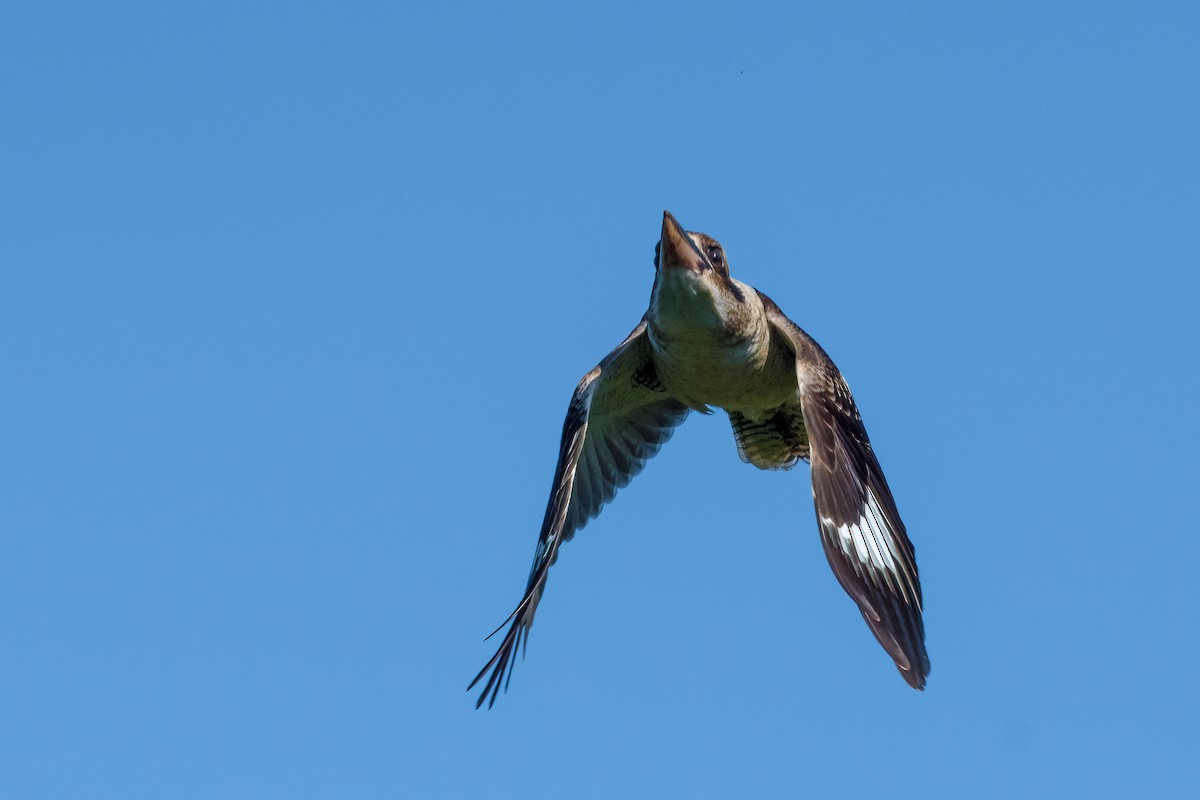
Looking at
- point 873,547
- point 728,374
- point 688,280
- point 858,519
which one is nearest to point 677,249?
point 688,280

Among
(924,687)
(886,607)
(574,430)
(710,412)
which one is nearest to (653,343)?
(574,430)

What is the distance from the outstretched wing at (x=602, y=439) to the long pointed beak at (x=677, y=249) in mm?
1397

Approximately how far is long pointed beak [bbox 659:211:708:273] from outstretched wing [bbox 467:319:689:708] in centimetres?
140

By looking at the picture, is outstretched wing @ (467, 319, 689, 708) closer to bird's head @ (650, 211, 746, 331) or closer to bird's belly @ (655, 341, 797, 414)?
bird's belly @ (655, 341, 797, 414)

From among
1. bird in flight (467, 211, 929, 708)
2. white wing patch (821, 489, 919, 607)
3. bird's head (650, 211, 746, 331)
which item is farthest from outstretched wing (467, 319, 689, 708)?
white wing patch (821, 489, 919, 607)

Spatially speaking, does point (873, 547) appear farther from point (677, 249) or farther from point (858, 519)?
point (677, 249)

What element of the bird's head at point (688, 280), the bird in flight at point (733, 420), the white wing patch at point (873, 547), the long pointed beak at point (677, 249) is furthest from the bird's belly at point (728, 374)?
the white wing patch at point (873, 547)

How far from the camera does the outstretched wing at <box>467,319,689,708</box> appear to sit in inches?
452

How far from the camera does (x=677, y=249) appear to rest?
38.4ft

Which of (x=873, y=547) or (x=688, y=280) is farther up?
(x=688, y=280)

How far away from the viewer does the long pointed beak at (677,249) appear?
→ 11.7 metres

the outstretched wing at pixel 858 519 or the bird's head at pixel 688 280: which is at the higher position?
the bird's head at pixel 688 280

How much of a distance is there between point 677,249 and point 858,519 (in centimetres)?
230

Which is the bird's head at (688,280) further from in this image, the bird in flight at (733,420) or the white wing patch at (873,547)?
the white wing patch at (873,547)
